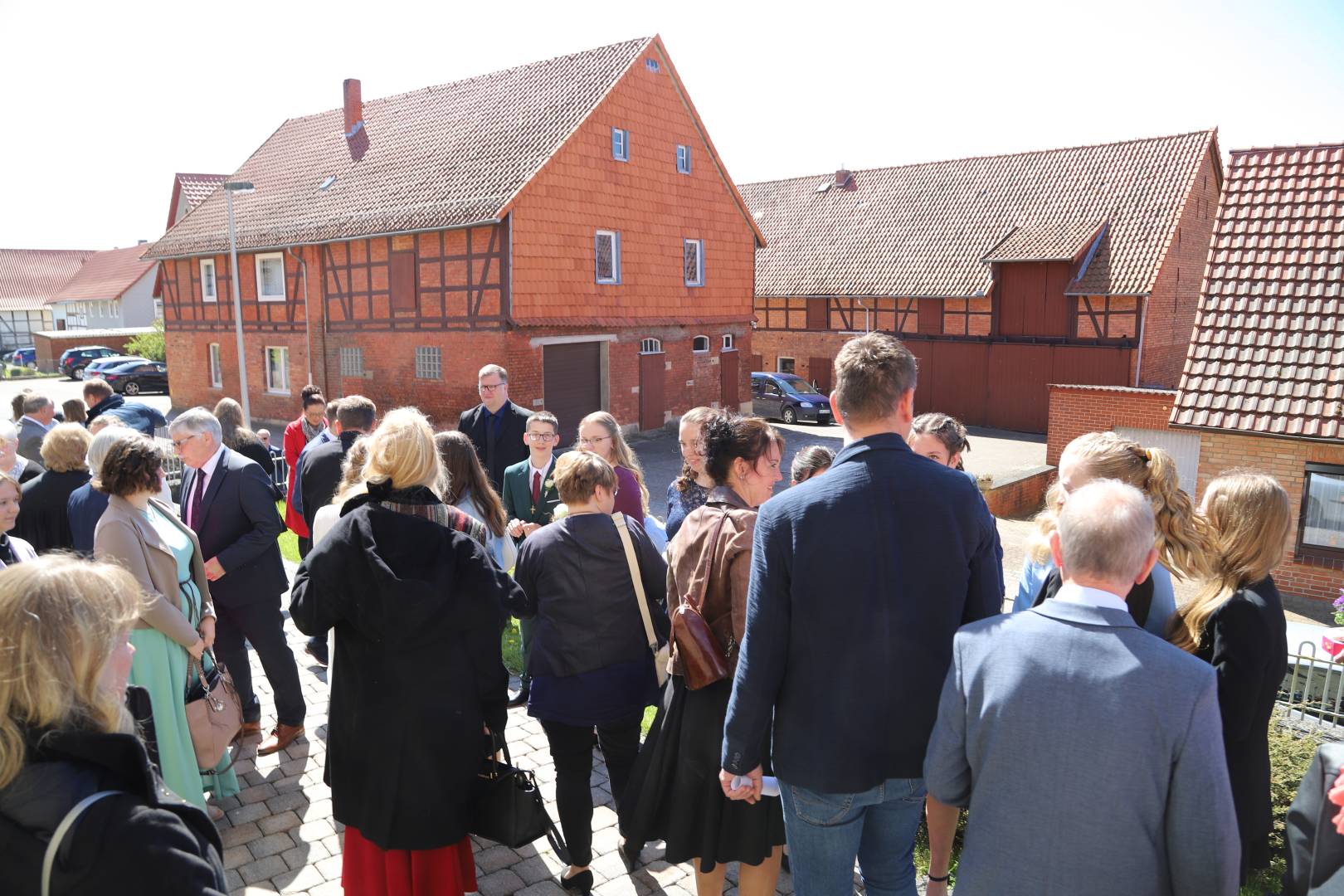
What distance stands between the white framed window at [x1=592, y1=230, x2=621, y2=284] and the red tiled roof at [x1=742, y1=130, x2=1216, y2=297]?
1028 cm

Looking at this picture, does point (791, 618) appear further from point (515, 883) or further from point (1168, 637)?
point (515, 883)

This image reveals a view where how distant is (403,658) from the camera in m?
3.57

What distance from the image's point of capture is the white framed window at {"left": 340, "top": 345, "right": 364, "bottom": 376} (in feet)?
74.9

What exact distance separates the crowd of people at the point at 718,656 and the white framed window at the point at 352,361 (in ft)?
58.9

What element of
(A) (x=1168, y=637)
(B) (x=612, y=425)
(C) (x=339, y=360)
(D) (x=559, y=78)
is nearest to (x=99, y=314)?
(C) (x=339, y=360)

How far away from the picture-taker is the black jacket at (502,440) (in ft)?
25.6

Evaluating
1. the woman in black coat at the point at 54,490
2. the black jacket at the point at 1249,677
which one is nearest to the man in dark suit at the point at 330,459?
the woman in black coat at the point at 54,490

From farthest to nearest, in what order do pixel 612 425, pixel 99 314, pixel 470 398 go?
1. pixel 99 314
2. pixel 470 398
3. pixel 612 425

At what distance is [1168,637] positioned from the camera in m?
3.28

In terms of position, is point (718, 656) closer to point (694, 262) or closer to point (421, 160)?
point (421, 160)

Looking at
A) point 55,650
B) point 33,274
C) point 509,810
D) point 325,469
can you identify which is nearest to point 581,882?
point 509,810

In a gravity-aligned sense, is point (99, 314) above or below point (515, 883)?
above

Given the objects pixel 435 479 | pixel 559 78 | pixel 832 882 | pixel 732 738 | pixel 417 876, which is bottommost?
pixel 417 876

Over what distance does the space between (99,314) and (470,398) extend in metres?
48.7
